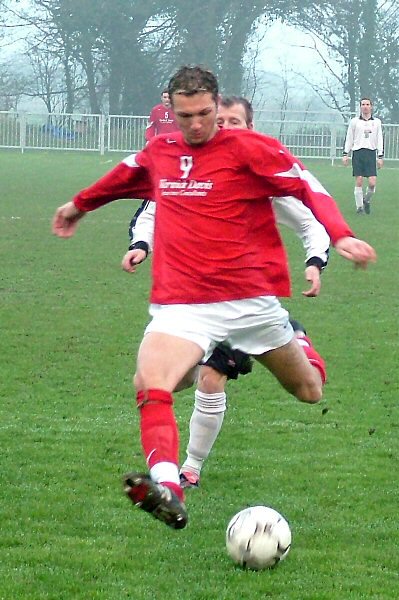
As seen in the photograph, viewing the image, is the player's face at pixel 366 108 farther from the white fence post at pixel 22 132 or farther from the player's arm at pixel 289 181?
the white fence post at pixel 22 132

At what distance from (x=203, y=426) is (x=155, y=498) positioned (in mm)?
1596

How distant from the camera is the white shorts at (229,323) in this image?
4664 millimetres

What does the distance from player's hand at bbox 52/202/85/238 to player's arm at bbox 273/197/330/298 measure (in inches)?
33.7

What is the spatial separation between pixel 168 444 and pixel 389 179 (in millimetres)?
27245

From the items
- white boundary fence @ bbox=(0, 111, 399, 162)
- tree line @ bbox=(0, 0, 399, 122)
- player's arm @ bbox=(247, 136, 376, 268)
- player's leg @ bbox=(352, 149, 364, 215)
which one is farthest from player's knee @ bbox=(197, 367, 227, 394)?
tree line @ bbox=(0, 0, 399, 122)

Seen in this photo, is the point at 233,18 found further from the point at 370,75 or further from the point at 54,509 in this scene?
the point at 54,509

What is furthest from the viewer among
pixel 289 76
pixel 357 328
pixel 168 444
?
pixel 289 76

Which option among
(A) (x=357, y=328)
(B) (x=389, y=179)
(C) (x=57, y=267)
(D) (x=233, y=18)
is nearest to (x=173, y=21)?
(D) (x=233, y=18)

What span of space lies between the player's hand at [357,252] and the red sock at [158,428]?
0.83m

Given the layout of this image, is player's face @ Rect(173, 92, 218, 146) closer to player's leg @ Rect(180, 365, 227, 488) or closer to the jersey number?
the jersey number

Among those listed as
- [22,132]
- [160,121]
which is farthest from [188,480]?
[22,132]

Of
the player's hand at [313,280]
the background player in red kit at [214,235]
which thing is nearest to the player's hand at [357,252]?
the background player in red kit at [214,235]

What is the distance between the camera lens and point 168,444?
4.33 m

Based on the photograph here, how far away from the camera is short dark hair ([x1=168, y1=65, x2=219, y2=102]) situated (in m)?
4.57
